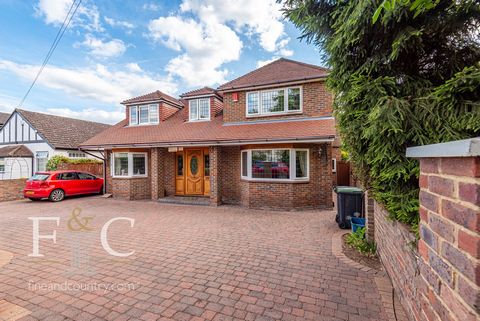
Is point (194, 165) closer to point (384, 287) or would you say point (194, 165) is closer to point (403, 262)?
point (384, 287)

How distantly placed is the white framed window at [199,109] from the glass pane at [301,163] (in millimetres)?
5838

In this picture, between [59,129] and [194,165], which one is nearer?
[194,165]

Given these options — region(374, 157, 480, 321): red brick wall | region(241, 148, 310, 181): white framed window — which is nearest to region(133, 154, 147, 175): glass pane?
region(241, 148, 310, 181): white framed window

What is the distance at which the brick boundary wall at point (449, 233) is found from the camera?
1.11m

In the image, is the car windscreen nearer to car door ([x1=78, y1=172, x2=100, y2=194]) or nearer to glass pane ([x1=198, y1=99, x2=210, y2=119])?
car door ([x1=78, y1=172, x2=100, y2=194])

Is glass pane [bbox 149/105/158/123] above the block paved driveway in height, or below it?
above

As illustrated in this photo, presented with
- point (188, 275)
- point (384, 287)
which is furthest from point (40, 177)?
point (384, 287)

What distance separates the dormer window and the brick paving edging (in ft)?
40.6

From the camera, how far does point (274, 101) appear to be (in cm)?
1041

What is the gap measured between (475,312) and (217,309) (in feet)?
8.25

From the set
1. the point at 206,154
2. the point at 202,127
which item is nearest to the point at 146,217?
the point at 206,154

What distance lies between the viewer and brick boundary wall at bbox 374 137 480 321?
111cm

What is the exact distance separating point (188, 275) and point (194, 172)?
330 inches

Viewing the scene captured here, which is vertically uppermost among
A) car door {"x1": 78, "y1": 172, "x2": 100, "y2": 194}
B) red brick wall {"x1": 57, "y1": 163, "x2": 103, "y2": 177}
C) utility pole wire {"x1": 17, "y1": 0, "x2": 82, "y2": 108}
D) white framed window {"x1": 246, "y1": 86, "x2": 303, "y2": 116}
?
utility pole wire {"x1": 17, "y1": 0, "x2": 82, "y2": 108}
